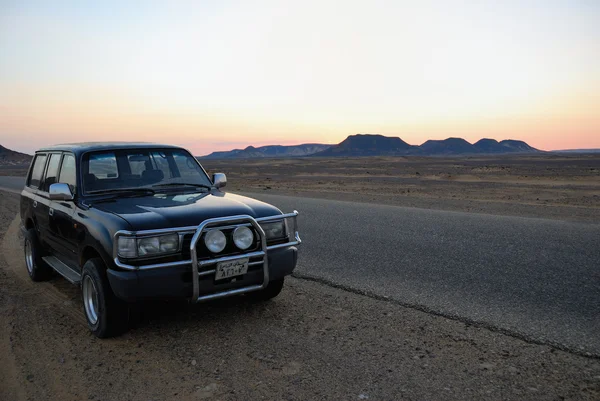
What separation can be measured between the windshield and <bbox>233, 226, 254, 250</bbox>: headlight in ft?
4.72

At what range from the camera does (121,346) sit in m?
4.11

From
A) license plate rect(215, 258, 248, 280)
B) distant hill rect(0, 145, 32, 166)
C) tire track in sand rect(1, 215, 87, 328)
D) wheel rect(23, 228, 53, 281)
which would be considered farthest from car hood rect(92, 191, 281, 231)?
distant hill rect(0, 145, 32, 166)

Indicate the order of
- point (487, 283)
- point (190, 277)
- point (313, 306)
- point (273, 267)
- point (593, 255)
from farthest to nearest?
point (593, 255) → point (487, 283) → point (313, 306) → point (273, 267) → point (190, 277)

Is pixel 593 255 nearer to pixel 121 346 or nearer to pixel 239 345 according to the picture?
pixel 239 345

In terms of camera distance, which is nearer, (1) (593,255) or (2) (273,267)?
(2) (273,267)

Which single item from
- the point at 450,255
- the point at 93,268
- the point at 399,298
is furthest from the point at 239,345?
the point at 450,255

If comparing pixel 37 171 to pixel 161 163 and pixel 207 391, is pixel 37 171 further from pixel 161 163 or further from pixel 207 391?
pixel 207 391

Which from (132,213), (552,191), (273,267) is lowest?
(552,191)

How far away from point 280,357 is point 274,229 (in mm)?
1284

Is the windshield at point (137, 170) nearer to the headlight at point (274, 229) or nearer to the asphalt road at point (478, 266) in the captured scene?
the headlight at point (274, 229)

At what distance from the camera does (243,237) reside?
166 inches

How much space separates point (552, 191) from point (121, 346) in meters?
21.7

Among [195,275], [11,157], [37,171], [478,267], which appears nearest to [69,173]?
[37,171]

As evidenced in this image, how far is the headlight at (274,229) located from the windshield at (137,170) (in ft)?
4.58
